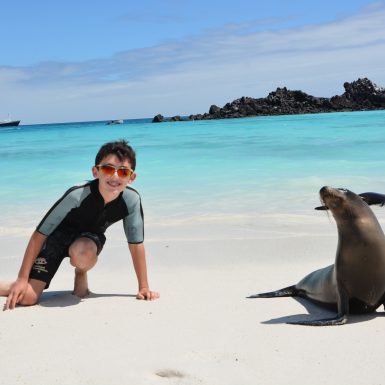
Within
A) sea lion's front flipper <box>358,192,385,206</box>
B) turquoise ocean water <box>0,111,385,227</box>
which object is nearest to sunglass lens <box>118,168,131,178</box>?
sea lion's front flipper <box>358,192,385,206</box>

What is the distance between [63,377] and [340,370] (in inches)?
41.4

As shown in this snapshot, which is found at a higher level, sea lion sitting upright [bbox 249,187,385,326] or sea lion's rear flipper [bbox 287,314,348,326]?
sea lion sitting upright [bbox 249,187,385,326]

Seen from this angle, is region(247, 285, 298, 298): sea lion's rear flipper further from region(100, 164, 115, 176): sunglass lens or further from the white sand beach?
region(100, 164, 115, 176): sunglass lens

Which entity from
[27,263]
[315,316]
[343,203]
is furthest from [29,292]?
[343,203]

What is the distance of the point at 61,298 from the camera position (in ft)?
11.5

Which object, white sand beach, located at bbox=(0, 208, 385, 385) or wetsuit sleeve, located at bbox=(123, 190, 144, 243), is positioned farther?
wetsuit sleeve, located at bbox=(123, 190, 144, 243)

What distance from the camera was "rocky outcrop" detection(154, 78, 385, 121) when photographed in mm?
69438

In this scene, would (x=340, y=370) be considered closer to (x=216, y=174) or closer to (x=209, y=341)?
(x=209, y=341)

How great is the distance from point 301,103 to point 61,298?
68619 mm

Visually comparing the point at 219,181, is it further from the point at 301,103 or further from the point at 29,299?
the point at 301,103

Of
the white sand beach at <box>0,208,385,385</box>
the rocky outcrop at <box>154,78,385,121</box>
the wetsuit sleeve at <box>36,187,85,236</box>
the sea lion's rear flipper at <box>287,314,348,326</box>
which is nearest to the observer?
the white sand beach at <box>0,208,385,385</box>

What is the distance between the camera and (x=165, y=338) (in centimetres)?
271

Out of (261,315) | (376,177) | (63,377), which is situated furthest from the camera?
(376,177)

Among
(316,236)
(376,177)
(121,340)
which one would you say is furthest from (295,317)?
(376,177)
